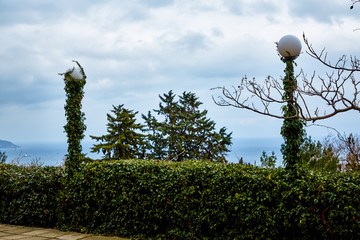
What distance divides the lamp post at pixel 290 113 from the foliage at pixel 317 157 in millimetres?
1458

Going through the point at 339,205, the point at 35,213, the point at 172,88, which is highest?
the point at 172,88

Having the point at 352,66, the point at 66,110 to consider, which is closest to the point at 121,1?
the point at 66,110

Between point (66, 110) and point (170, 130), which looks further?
point (170, 130)

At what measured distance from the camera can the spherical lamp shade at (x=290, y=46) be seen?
3789mm

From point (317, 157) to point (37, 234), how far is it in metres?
5.40

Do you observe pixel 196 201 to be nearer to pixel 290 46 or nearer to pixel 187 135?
pixel 290 46

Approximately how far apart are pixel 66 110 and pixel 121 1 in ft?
9.30

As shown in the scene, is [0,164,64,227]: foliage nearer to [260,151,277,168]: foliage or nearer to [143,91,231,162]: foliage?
[260,151,277,168]: foliage

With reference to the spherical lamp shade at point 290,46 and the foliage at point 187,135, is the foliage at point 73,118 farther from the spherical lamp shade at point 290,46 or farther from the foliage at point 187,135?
the foliage at point 187,135

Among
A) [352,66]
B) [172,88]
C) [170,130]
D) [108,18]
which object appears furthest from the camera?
[172,88]

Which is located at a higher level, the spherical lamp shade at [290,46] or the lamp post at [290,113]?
the spherical lamp shade at [290,46]

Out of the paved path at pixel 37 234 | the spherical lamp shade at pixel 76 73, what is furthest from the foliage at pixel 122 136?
the spherical lamp shade at pixel 76 73

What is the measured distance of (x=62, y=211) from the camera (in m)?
5.00

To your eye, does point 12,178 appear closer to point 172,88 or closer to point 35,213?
point 35,213
